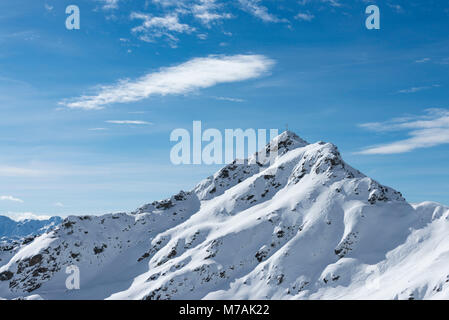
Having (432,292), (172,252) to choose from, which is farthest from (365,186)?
(172,252)

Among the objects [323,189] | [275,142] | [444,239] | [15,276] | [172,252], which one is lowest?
[15,276]

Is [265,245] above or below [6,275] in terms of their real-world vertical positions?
above

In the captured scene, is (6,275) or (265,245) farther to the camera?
(6,275)

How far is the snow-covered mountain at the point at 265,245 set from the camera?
87.7 meters

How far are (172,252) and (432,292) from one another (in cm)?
6819

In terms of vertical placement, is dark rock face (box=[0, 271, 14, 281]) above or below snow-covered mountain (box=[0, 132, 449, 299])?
below

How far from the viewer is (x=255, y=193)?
12875 cm

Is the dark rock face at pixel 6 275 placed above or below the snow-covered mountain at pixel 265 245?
below

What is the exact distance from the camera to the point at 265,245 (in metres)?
104

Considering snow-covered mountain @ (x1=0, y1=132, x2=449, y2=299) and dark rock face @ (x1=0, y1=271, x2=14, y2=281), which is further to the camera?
dark rock face @ (x1=0, y1=271, x2=14, y2=281)

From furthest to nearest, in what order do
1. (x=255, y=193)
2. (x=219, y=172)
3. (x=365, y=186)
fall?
(x=219, y=172), (x=255, y=193), (x=365, y=186)

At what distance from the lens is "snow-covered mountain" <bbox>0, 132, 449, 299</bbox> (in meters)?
87.7

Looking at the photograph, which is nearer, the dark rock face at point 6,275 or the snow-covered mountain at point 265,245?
the snow-covered mountain at point 265,245
